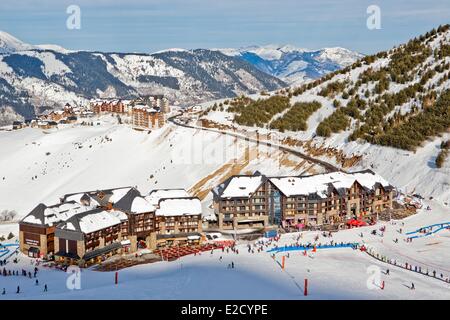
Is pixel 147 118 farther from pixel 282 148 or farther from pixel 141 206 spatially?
pixel 141 206

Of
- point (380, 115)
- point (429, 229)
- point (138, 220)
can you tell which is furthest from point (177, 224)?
point (380, 115)

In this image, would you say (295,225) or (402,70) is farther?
(402,70)

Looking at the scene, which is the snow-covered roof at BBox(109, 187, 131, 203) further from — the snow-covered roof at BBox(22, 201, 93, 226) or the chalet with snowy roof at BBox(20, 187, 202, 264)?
the snow-covered roof at BBox(22, 201, 93, 226)

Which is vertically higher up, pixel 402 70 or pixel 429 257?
pixel 402 70

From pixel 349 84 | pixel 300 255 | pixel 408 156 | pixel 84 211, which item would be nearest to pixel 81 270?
pixel 84 211

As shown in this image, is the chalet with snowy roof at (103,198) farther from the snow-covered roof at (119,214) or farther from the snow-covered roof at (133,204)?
the snow-covered roof at (119,214)
